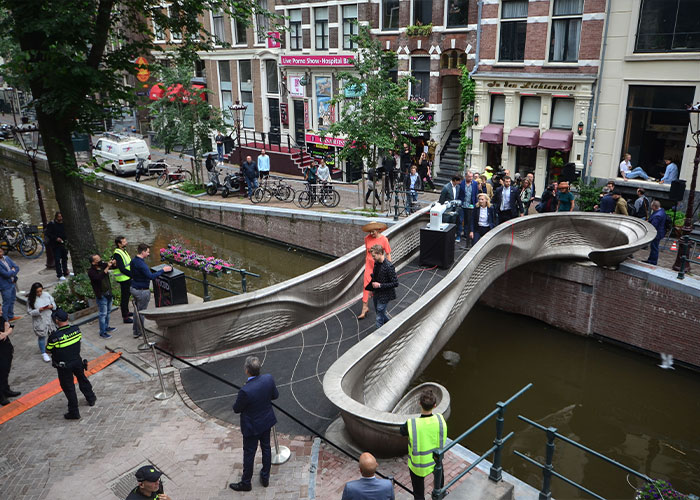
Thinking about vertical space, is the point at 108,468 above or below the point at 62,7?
below

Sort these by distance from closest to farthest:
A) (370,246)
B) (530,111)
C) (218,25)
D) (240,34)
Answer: (370,246) < (530,111) < (240,34) < (218,25)

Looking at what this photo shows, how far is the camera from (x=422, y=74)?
77.8ft

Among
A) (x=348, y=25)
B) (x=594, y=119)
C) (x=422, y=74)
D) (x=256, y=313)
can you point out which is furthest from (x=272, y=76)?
(x=256, y=313)

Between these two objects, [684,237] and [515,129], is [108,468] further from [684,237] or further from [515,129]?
[515,129]

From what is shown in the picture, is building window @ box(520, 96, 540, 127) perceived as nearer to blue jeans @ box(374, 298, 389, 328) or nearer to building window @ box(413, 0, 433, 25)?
building window @ box(413, 0, 433, 25)

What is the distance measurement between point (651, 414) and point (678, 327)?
2.34 metres

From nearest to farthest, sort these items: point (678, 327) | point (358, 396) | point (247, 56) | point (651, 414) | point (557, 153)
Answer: point (358, 396) → point (651, 414) → point (678, 327) → point (557, 153) → point (247, 56)

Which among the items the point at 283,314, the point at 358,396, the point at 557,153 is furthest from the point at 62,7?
the point at 557,153

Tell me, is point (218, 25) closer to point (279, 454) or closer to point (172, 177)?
point (172, 177)

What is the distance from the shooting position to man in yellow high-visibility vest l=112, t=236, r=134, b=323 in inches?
403

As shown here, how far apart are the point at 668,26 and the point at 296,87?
694 inches

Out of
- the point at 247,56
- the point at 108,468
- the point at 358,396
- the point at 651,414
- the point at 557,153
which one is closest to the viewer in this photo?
the point at 108,468

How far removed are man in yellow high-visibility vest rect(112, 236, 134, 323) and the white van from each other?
63.5 feet

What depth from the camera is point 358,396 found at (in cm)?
759
